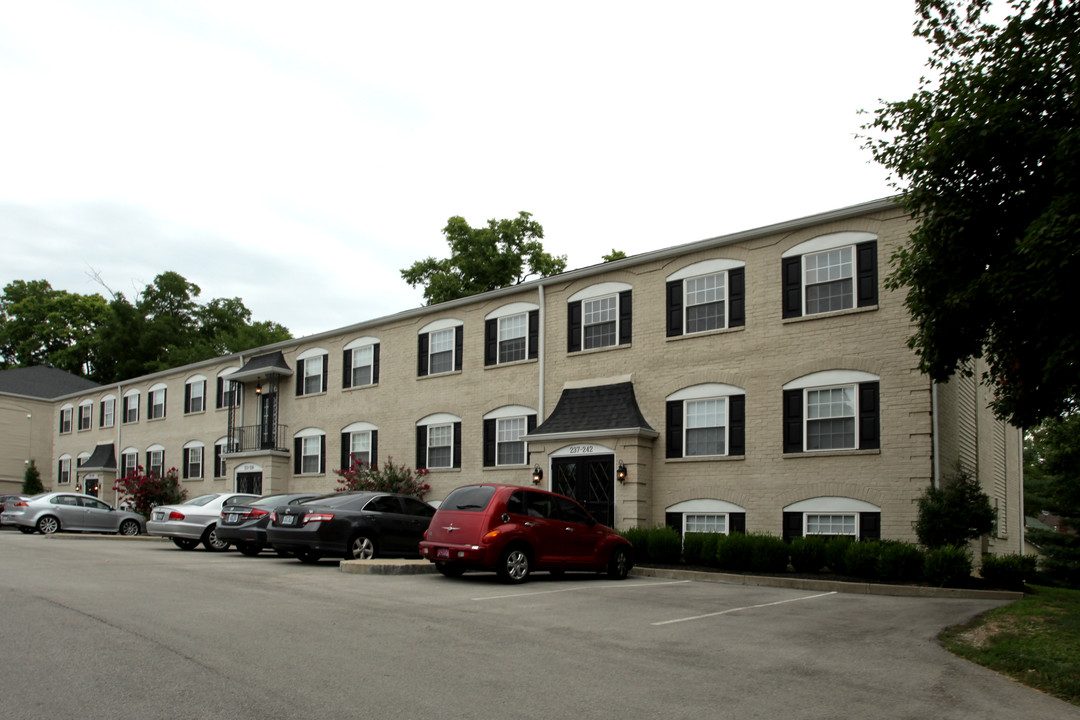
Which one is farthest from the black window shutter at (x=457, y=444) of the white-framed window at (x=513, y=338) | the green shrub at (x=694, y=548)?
the green shrub at (x=694, y=548)

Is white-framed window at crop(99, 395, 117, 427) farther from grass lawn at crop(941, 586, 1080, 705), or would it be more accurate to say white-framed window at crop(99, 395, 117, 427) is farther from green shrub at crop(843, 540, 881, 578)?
grass lawn at crop(941, 586, 1080, 705)

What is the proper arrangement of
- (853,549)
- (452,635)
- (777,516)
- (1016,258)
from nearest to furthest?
1. (452,635)
2. (1016,258)
3. (853,549)
4. (777,516)

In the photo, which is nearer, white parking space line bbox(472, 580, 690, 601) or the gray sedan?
white parking space line bbox(472, 580, 690, 601)

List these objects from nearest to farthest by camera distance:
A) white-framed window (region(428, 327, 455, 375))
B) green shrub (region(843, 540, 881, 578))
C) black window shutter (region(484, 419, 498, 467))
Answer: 1. green shrub (region(843, 540, 881, 578))
2. black window shutter (region(484, 419, 498, 467))
3. white-framed window (region(428, 327, 455, 375))

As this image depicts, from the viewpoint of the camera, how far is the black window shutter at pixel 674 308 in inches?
861

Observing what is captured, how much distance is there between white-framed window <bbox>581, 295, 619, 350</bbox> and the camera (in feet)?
76.2

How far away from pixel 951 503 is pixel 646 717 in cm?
1251

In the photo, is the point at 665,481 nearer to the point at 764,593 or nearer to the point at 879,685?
the point at 764,593

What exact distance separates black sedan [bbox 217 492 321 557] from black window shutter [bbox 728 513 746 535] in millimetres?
9034

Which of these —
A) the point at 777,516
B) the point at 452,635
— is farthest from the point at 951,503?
the point at 452,635

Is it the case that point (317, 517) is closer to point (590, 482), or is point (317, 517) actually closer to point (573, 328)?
point (590, 482)

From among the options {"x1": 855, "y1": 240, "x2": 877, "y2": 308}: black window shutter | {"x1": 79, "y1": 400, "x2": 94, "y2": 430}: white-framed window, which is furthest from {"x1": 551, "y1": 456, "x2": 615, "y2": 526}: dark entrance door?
{"x1": 79, "y1": 400, "x2": 94, "y2": 430}: white-framed window

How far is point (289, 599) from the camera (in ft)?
37.8

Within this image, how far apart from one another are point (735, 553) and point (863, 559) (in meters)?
2.40
